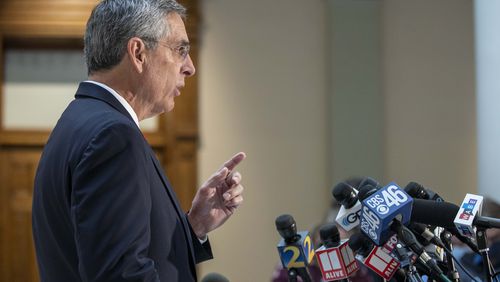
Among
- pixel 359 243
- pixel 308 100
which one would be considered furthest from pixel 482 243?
pixel 308 100

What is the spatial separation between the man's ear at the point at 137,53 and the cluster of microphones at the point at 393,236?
0.50 metres

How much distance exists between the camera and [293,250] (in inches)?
78.2

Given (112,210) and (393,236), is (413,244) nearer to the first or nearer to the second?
(393,236)

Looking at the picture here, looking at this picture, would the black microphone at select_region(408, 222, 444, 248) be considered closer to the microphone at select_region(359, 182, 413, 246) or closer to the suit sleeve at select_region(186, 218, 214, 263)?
the microphone at select_region(359, 182, 413, 246)

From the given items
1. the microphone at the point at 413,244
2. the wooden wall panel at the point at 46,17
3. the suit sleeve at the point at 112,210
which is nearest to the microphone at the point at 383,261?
the microphone at the point at 413,244

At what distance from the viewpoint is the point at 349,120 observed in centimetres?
614

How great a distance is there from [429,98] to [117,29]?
4616mm

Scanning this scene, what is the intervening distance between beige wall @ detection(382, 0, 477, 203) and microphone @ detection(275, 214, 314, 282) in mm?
4251

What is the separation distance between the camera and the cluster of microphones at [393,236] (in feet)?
5.74

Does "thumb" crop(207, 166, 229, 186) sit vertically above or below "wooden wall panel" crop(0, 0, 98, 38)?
below

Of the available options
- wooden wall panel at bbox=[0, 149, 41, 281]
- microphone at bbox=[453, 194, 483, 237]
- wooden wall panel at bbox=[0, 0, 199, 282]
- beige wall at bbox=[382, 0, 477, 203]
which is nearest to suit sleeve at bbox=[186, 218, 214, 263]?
microphone at bbox=[453, 194, 483, 237]

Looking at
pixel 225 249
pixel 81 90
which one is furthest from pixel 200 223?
pixel 225 249

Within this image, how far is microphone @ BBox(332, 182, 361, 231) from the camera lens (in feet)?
6.27

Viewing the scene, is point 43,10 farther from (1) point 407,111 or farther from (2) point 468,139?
(2) point 468,139
